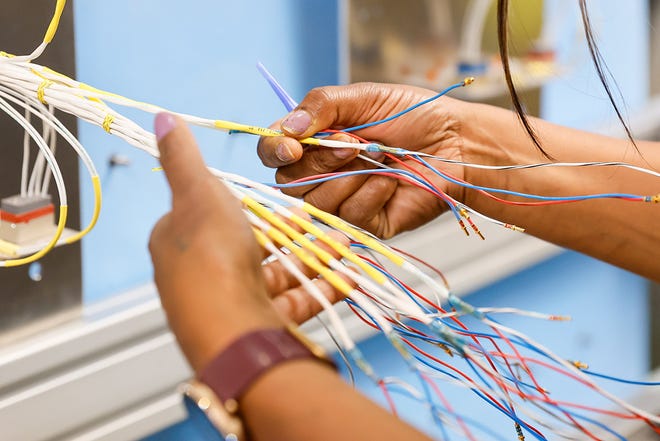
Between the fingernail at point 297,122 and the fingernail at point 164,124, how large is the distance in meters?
0.25

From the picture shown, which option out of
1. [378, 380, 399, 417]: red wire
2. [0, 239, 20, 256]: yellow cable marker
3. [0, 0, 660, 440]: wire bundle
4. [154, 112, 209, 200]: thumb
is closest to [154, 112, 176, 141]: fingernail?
[154, 112, 209, 200]: thumb

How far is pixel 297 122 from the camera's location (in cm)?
82

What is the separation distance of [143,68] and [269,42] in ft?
0.67

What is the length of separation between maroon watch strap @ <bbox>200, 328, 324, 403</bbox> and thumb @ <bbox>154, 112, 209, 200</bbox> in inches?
4.6

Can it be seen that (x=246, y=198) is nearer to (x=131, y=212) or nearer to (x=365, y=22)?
(x=131, y=212)

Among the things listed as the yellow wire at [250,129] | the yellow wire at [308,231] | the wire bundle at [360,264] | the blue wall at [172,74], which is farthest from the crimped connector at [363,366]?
the blue wall at [172,74]

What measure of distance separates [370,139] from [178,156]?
39 cm

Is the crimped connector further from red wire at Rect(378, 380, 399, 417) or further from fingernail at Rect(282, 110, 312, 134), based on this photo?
fingernail at Rect(282, 110, 312, 134)

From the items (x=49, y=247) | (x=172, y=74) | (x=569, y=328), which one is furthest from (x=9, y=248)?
(x=569, y=328)

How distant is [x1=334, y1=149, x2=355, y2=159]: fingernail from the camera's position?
0.85m

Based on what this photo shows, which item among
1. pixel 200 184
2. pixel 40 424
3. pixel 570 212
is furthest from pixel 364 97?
pixel 40 424

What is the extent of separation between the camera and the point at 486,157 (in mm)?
979

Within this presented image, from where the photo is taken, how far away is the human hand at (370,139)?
835 mm

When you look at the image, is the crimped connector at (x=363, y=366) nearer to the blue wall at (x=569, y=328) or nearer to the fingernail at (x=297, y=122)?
the fingernail at (x=297, y=122)
